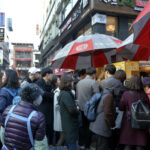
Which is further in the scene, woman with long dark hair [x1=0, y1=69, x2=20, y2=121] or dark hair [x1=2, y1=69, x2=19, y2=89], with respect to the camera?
dark hair [x1=2, y1=69, x2=19, y2=89]

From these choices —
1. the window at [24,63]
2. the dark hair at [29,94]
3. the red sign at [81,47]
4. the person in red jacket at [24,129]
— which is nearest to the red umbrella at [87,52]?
the red sign at [81,47]

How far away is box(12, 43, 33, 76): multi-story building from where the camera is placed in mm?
80500

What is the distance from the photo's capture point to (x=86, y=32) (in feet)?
42.8

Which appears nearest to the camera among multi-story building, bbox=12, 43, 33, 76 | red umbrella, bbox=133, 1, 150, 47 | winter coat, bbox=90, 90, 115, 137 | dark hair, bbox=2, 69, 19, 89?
red umbrella, bbox=133, 1, 150, 47

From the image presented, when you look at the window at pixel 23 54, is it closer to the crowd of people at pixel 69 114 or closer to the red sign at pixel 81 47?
the red sign at pixel 81 47

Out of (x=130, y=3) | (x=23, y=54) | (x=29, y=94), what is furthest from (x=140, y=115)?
(x=23, y=54)

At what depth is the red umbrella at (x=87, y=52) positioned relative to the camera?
16.5ft

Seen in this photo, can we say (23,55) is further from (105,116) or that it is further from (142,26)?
(142,26)

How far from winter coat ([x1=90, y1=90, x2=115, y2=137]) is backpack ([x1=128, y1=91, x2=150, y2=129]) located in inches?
15.0

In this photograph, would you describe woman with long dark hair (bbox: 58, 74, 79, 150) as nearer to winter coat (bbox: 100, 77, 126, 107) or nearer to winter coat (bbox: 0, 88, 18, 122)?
winter coat (bbox: 100, 77, 126, 107)

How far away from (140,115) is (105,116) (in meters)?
0.62

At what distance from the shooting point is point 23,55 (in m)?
84.3

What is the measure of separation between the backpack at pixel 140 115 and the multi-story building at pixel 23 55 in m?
80.2

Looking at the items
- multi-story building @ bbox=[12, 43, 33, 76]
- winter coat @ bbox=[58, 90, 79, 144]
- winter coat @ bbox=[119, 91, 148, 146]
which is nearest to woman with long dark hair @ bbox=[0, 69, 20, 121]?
winter coat @ bbox=[58, 90, 79, 144]
